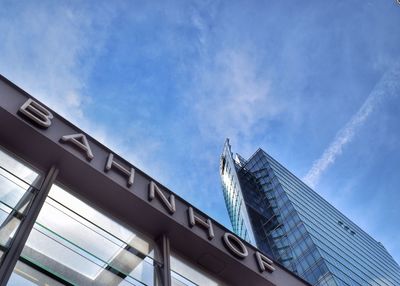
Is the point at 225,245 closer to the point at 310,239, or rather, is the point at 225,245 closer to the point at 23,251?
the point at 23,251

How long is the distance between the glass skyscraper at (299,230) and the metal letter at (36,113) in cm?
4443

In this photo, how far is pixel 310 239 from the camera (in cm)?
5425

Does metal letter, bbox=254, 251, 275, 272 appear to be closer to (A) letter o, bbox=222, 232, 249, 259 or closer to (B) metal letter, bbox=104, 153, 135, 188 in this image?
(A) letter o, bbox=222, 232, 249, 259

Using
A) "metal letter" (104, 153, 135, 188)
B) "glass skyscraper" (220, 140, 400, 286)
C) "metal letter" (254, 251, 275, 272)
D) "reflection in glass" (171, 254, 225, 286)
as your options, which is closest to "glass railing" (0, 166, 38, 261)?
"metal letter" (104, 153, 135, 188)

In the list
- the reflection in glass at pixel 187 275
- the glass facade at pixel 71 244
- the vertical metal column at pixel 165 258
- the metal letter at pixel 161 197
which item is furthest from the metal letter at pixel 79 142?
the reflection in glass at pixel 187 275

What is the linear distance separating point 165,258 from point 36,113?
434cm

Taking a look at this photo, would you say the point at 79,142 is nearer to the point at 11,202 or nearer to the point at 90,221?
the point at 90,221

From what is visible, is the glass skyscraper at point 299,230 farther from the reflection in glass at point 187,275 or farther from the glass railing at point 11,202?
the glass railing at point 11,202

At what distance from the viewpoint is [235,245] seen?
1073 cm

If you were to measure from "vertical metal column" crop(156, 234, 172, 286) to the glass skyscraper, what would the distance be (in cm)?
4191

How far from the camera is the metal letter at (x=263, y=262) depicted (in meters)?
10.8

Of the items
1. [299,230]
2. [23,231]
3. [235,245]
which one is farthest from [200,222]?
[299,230]

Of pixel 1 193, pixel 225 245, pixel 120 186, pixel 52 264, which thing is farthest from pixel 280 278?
pixel 1 193

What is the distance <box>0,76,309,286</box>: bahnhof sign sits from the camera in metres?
7.24
